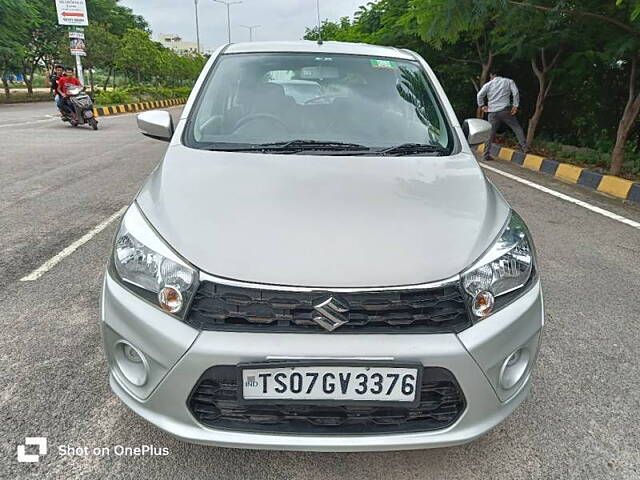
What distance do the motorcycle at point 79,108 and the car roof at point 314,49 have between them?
11.3 metres

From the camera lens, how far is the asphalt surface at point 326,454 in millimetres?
1797

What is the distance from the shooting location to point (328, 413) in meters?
1.55

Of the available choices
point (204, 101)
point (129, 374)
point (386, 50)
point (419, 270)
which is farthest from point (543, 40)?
point (129, 374)

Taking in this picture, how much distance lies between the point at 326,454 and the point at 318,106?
66.9 inches

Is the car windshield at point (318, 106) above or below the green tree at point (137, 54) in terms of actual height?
below

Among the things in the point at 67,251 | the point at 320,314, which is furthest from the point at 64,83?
the point at 320,314

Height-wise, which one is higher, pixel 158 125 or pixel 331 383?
pixel 158 125

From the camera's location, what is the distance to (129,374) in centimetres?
164

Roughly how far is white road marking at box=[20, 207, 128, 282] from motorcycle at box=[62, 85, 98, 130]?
935 centimetres

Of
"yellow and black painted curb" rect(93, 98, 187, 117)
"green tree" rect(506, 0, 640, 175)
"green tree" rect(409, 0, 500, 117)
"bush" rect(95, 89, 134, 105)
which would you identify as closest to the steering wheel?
"green tree" rect(409, 0, 500, 117)

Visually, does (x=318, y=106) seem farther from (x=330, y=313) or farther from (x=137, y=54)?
(x=137, y=54)

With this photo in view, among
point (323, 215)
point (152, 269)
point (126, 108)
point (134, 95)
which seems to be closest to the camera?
point (152, 269)

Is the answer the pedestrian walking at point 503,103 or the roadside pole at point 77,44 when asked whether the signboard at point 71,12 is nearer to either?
the roadside pole at point 77,44

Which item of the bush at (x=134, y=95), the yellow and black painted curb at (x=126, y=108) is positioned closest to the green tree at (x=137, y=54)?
the bush at (x=134, y=95)
